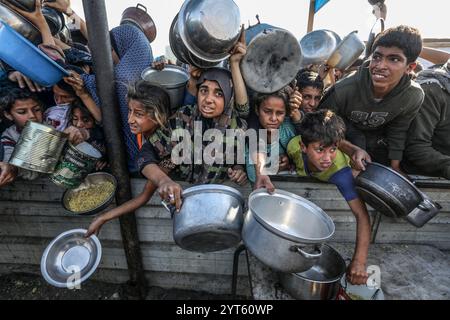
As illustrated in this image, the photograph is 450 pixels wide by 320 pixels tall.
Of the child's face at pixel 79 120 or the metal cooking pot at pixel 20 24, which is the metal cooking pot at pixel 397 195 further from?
the metal cooking pot at pixel 20 24

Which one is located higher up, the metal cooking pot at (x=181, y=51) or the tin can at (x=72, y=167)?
the metal cooking pot at (x=181, y=51)

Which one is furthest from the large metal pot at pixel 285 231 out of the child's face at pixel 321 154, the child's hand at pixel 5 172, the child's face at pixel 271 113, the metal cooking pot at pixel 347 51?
the metal cooking pot at pixel 347 51

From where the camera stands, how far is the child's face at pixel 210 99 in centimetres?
222

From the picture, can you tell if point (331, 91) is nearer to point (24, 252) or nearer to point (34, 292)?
point (24, 252)

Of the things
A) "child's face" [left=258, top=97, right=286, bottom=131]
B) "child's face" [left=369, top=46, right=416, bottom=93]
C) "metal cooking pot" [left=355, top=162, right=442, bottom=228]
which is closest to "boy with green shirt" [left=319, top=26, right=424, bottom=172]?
"child's face" [left=369, top=46, right=416, bottom=93]

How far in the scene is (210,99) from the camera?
2221 millimetres

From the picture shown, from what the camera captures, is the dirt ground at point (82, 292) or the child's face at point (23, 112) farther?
the dirt ground at point (82, 292)

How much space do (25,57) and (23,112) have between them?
72cm

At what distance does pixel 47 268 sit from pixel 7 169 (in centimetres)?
80

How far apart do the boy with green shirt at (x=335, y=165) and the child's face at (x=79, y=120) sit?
186 cm

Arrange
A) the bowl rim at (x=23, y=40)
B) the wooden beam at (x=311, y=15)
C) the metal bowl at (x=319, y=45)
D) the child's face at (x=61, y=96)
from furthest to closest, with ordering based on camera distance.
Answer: the wooden beam at (x=311, y=15) → the metal bowl at (x=319, y=45) → the child's face at (x=61, y=96) → the bowl rim at (x=23, y=40)

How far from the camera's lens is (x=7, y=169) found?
2.12 meters

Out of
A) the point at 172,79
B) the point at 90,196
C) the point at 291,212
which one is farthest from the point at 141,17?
the point at 291,212

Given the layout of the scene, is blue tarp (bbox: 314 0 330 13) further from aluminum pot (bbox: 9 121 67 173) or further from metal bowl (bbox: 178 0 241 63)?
aluminum pot (bbox: 9 121 67 173)
